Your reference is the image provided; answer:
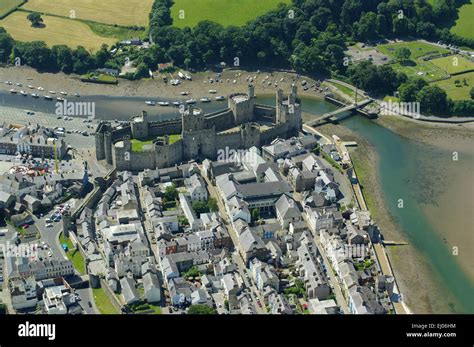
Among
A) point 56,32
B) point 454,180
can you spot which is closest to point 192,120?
point 454,180

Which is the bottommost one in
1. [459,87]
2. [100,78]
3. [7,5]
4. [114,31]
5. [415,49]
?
[459,87]

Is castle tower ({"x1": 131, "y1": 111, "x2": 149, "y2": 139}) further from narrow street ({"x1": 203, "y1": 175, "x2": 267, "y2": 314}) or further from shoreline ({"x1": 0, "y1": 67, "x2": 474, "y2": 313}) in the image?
shoreline ({"x1": 0, "y1": 67, "x2": 474, "y2": 313})

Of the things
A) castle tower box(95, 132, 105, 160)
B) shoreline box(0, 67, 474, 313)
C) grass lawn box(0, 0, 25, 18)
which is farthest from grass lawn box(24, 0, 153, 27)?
castle tower box(95, 132, 105, 160)

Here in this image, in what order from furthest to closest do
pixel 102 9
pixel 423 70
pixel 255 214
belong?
1. pixel 102 9
2. pixel 423 70
3. pixel 255 214

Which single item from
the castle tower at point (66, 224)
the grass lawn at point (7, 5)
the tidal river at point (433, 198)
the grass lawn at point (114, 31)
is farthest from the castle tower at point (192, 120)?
the grass lawn at point (7, 5)

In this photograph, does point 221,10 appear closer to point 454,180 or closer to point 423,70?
point 423,70
